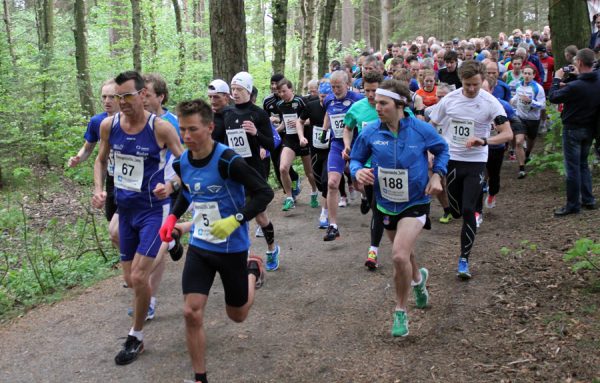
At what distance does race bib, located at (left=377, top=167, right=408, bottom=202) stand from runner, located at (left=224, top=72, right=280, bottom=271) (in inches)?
93.3

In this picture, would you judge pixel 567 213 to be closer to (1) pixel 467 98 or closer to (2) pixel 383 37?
(1) pixel 467 98

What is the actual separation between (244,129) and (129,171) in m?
2.35

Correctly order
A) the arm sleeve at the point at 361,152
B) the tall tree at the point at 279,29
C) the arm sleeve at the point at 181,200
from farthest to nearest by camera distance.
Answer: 1. the tall tree at the point at 279,29
2. the arm sleeve at the point at 361,152
3. the arm sleeve at the point at 181,200

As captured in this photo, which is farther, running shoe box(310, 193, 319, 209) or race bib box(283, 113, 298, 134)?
running shoe box(310, 193, 319, 209)

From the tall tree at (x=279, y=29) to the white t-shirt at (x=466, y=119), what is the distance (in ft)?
23.2

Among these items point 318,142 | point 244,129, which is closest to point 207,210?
point 244,129

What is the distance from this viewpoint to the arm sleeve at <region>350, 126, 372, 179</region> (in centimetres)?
505

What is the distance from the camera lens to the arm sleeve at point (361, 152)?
16.6 feet

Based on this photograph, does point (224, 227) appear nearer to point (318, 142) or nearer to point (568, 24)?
point (318, 142)

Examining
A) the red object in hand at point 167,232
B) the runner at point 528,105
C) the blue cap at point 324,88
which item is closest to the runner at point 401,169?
the red object in hand at point 167,232

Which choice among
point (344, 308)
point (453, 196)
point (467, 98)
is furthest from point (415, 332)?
point (467, 98)

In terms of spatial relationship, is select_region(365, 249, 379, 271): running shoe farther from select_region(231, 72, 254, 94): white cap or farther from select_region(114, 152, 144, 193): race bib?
select_region(114, 152, 144, 193): race bib

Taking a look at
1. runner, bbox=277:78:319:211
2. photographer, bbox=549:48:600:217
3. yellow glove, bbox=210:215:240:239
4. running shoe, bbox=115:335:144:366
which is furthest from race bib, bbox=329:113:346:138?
yellow glove, bbox=210:215:240:239

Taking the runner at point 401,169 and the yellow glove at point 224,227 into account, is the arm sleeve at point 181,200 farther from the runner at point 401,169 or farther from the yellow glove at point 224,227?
the runner at point 401,169
